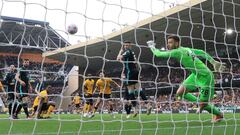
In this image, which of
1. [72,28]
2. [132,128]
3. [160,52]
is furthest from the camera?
[132,128]

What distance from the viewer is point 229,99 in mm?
17984

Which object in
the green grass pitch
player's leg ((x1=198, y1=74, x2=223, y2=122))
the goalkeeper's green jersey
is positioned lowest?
the green grass pitch

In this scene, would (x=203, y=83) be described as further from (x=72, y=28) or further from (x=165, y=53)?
(x=72, y=28)

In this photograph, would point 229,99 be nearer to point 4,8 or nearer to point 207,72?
point 207,72

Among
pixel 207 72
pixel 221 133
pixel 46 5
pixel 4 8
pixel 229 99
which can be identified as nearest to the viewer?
pixel 4 8

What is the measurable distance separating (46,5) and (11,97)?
766cm

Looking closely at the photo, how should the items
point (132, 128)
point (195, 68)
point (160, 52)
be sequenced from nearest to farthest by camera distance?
point (160, 52) < point (195, 68) < point (132, 128)

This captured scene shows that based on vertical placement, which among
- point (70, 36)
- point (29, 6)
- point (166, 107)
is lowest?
point (166, 107)

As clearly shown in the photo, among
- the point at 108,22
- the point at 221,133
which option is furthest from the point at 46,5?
the point at 221,133

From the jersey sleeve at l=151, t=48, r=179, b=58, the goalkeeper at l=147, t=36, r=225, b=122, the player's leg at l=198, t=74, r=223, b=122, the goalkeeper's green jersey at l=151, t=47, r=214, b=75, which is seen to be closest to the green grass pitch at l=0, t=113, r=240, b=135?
the player's leg at l=198, t=74, r=223, b=122

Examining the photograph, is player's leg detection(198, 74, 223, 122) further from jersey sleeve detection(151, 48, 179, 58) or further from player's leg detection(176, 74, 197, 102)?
jersey sleeve detection(151, 48, 179, 58)

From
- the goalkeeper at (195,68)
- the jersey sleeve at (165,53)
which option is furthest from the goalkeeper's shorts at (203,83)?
the jersey sleeve at (165,53)

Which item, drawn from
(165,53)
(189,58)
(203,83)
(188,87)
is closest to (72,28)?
(165,53)

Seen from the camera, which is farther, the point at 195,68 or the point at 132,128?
the point at 132,128
